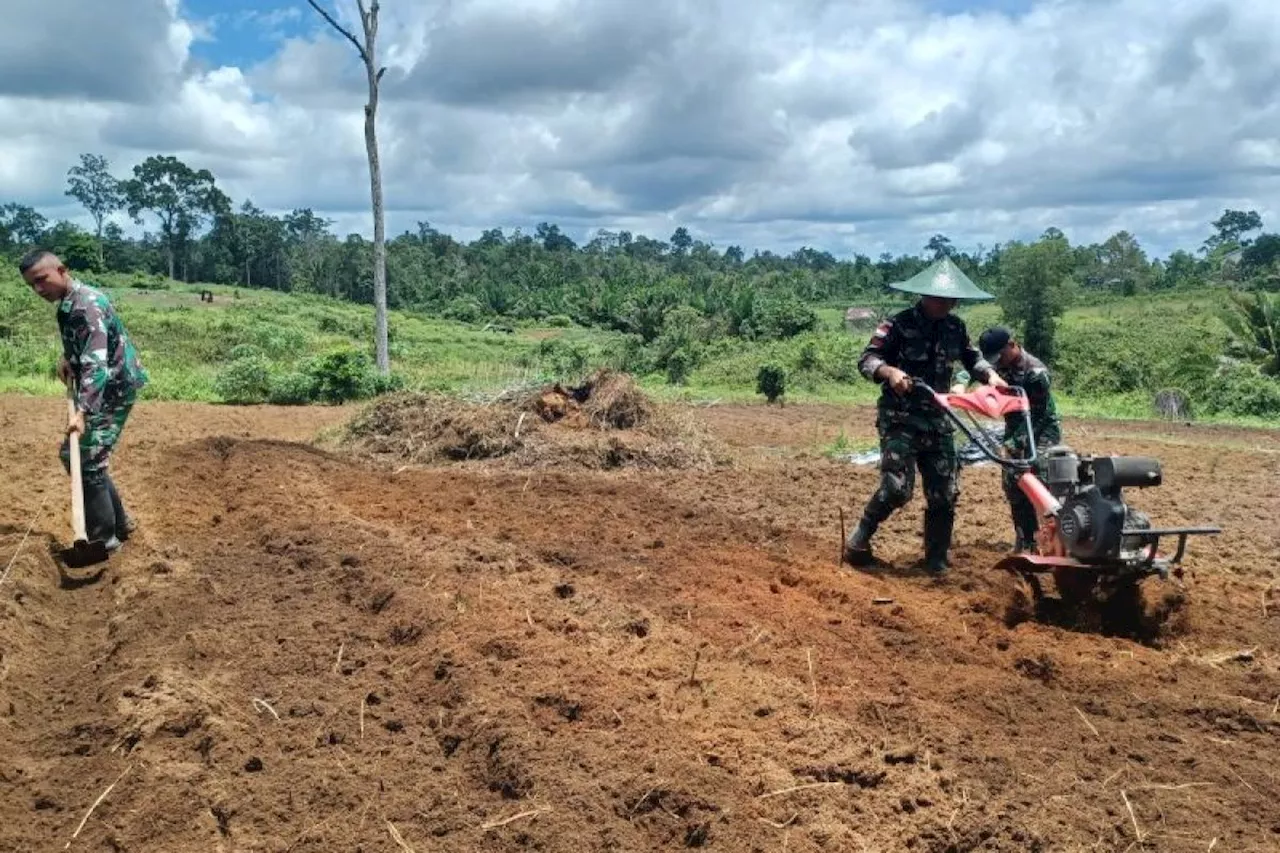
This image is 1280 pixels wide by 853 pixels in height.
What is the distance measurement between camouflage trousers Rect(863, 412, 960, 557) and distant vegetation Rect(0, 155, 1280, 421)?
8555 mm

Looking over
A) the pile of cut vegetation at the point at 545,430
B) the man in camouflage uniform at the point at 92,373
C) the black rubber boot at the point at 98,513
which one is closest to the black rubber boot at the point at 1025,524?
the pile of cut vegetation at the point at 545,430

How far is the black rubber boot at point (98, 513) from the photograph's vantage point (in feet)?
22.1

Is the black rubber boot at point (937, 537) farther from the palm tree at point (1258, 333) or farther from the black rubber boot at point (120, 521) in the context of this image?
the palm tree at point (1258, 333)

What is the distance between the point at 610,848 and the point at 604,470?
26.4ft

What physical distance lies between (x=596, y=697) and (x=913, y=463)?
2.92 meters

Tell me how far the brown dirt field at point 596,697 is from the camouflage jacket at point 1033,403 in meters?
0.86

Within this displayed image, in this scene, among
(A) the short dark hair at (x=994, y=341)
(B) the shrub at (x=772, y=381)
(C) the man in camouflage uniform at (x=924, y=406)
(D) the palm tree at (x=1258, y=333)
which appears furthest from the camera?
(D) the palm tree at (x=1258, y=333)

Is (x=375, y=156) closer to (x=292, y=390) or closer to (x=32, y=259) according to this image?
(x=292, y=390)

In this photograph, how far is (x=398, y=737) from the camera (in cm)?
413

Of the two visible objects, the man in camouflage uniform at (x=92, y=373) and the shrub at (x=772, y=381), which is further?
the shrub at (x=772, y=381)

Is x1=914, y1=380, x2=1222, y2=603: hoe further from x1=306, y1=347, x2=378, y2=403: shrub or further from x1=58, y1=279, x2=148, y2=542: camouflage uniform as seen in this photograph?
x1=306, y1=347, x2=378, y2=403: shrub

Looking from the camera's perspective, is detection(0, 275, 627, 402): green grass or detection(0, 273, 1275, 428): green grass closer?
detection(0, 275, 627, 402): green grass

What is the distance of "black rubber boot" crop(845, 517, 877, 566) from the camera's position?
662 cm

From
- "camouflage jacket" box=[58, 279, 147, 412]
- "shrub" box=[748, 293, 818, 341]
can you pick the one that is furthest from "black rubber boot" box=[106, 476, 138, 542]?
"shrub" box=[748, 293, 818, 341]
